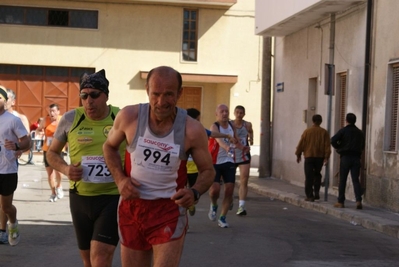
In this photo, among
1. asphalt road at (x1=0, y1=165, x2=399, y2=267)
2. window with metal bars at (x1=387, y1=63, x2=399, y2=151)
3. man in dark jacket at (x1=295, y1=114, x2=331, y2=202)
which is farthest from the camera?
man in dark jacket at (x1=295, y1=114, x2=331, y2=202)

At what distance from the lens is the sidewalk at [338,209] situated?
13938mm

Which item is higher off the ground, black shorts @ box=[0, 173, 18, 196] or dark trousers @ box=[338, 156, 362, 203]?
black shorts @ box=[0, 173, 18, 196]

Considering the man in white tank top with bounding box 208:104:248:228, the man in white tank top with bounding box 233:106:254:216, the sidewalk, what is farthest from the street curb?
the man in white tank top with bounding box 208:104:248:228

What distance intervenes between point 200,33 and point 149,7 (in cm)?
234

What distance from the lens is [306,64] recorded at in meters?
23.5

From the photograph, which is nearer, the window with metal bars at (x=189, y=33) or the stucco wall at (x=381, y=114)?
the stucco wall at (x=381, y=114)

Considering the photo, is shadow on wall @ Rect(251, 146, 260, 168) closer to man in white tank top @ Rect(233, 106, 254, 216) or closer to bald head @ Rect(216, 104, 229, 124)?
man in white tank top @ Rect(233, 106, 254, 216)

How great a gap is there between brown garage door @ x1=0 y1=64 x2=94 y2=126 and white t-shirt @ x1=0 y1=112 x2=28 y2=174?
80.6 feet

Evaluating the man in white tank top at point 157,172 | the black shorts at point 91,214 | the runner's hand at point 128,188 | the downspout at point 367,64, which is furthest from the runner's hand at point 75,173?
the downspout at point 367,64

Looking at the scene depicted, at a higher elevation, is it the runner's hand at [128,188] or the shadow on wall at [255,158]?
the runner's hand at [128,188]

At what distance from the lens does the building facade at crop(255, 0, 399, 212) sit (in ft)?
56.0

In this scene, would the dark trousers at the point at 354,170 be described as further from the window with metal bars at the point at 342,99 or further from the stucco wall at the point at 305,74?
the window with metal bars at the point at 342,99

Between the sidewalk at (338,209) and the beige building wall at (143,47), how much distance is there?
39.1 ft

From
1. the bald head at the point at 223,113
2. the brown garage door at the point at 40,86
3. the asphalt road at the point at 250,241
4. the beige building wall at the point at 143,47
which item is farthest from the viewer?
the brown garage door at the point at 40,86
